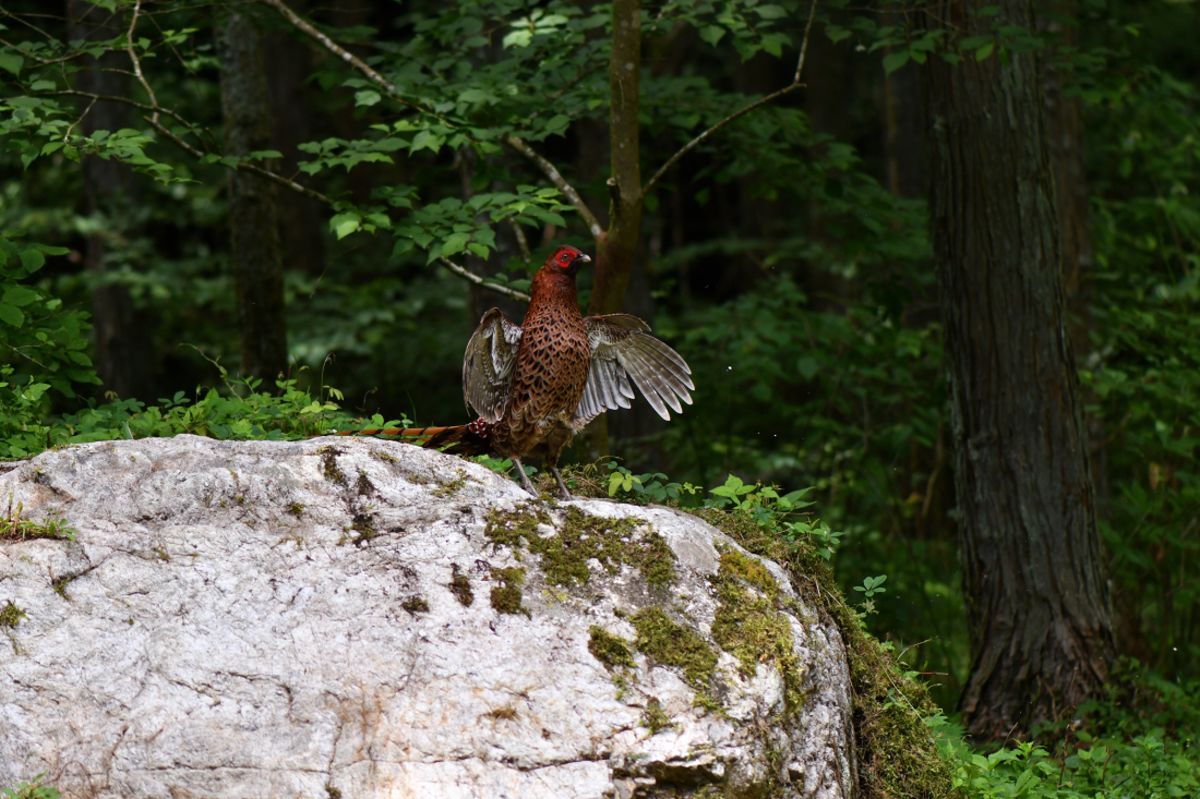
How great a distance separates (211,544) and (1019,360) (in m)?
4.23

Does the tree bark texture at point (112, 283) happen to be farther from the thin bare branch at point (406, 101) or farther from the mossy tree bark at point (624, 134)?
the mossy tree bark at point (624, 134)

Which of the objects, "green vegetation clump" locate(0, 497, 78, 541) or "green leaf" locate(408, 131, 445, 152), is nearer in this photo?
"green vegetation clump" locate(0, 497, 78, 541)

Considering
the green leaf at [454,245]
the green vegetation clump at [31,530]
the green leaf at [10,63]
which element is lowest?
the green vegetation clump at [31,530]

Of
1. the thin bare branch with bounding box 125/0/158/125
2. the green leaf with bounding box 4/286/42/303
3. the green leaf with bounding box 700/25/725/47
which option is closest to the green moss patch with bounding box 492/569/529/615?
the green leaf with bounding box 4/286/42/303

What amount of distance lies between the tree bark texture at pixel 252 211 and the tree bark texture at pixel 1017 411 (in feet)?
13.2

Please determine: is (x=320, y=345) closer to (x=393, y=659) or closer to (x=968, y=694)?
(x=968, y=694)

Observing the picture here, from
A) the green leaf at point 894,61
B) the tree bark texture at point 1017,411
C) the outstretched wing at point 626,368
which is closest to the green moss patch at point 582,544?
the outstretched wing at point 626,368

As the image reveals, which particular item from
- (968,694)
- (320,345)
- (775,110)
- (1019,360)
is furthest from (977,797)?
(320,345)

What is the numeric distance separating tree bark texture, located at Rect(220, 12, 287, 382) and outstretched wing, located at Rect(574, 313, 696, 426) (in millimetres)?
3171

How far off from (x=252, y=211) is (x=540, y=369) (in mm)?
3709

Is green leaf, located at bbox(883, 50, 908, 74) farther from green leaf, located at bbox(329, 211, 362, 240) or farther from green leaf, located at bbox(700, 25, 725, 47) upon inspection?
green leaf, located at bbox(329, 211, 362, 240)

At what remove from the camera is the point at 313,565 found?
3666mm

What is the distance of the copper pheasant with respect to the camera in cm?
462

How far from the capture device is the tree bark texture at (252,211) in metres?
7.49
